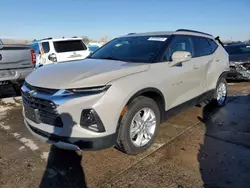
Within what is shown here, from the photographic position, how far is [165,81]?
3.39m

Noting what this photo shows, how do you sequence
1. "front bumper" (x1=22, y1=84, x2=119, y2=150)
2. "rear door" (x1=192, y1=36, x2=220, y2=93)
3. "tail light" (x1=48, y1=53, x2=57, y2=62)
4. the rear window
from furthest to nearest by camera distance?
the rear window → "tail light" (x1=48, y1=53, x2=57, y2=62) → "rear door" (x1=192, y1=36, x2=220, y2=93) → "front bumper" (x1=22, y1=84, x2=119, y2=150)

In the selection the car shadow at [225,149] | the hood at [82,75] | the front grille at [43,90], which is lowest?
the car shadow at [225,149]

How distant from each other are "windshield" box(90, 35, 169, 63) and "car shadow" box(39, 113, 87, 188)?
1582 millimetres

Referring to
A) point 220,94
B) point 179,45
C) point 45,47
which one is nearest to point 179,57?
point 179,45

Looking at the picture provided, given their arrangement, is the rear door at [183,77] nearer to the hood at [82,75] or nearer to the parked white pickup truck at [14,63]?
the hood at [82,75]

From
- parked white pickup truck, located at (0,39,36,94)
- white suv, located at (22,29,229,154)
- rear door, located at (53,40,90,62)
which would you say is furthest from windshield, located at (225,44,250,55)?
parked white pickup truck, located at (0,39,36,94)

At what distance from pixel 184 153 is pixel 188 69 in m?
1.46

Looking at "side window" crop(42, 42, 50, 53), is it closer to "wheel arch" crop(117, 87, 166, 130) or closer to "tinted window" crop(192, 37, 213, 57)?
"tinted window" crop(192, 37, 213, 57)

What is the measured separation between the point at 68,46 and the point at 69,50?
0.71 feet

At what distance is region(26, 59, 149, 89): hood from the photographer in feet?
8.76

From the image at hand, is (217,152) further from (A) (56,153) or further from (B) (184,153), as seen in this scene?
(A) (56,153)

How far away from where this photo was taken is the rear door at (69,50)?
9.06 meters

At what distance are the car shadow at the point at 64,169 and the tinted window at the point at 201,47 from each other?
2863 mm

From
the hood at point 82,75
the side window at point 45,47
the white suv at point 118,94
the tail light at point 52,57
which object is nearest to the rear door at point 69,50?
the tail light at point 52,57
